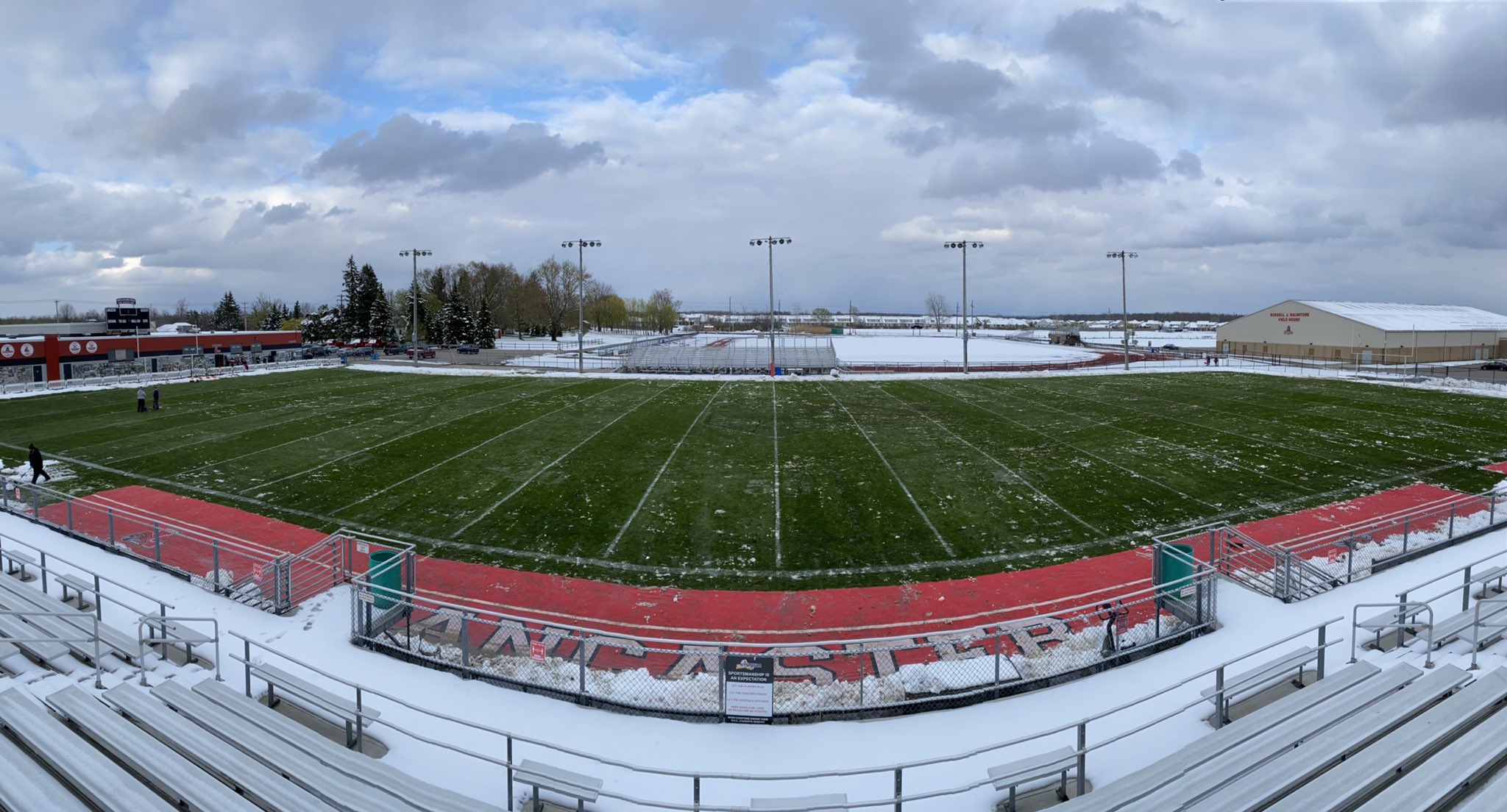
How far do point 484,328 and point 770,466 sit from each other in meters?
86.3

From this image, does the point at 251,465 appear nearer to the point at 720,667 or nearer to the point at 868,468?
the point at 868,468

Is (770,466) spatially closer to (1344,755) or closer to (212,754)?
(1344,755)

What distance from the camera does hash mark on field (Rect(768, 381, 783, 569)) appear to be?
1653 centimetres

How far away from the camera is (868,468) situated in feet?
78.7

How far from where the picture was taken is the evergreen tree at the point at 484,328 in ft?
327

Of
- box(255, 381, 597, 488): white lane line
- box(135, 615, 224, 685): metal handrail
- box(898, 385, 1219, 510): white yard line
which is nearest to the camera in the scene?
box(135, 615, 224, 685): metal handrail

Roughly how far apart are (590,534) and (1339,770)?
14050 mm

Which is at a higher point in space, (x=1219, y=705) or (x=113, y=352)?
(x=113, y=352)

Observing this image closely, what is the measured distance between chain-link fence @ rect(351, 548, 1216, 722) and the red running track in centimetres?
44

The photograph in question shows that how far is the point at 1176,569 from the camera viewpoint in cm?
1214

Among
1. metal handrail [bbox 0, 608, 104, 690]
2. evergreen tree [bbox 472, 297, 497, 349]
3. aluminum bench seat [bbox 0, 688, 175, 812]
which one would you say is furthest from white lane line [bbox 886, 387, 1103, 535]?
evergreen tree [bbox 472, 297, 497, 349]

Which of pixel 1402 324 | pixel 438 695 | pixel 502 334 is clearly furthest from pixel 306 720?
pixel 502 334

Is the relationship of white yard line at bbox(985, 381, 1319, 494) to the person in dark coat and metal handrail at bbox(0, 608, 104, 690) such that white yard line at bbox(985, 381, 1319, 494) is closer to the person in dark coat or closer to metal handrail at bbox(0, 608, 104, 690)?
metal handrail at bbox(0, 608, 104, 690)

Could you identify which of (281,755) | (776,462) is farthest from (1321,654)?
(776,462)
